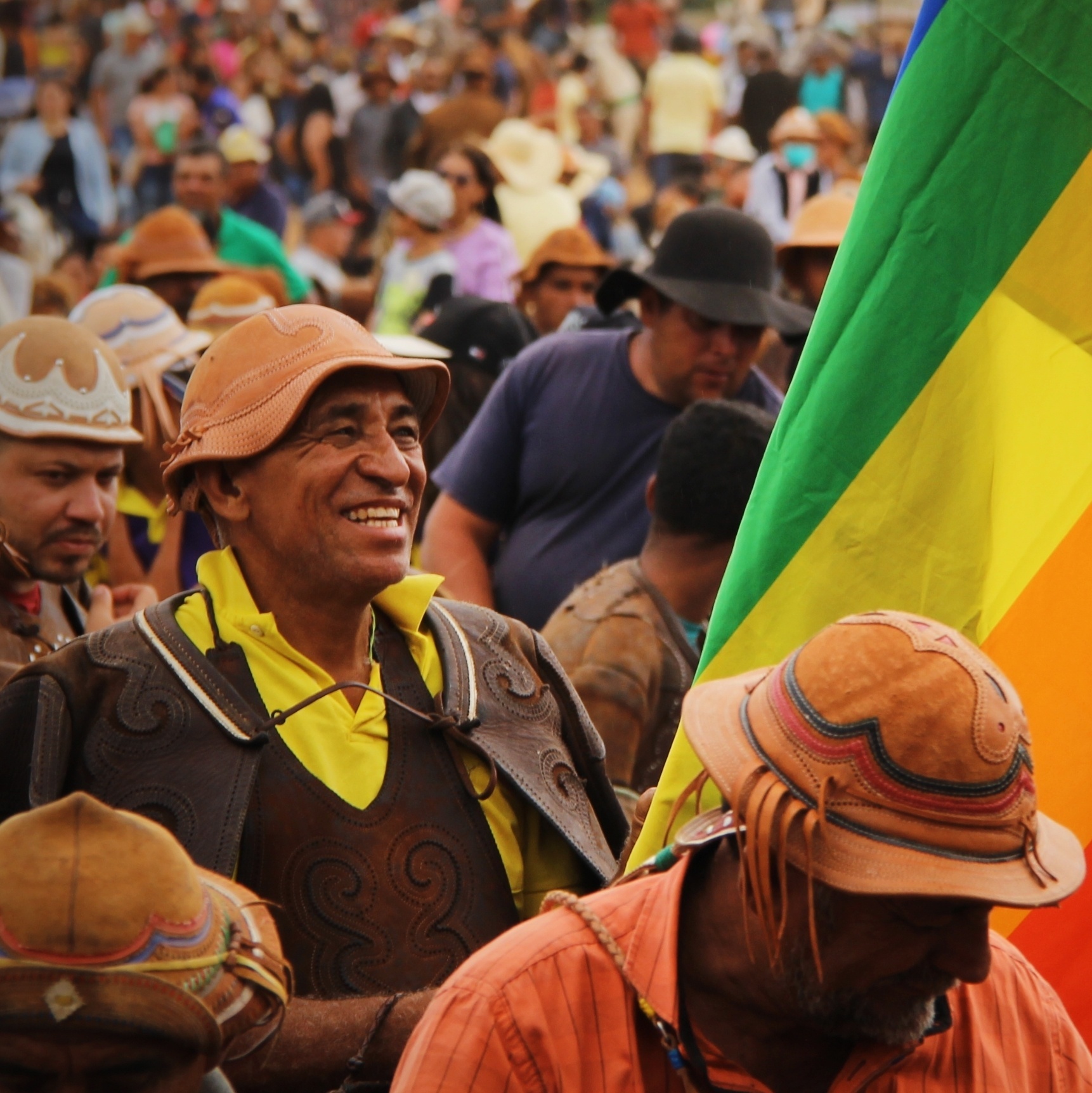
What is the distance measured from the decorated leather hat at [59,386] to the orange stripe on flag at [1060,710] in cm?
214

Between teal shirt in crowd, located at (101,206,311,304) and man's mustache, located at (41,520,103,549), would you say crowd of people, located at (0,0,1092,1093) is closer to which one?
man's mustache, located at (41,520,103,549)

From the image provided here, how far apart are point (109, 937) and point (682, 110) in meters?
15.8

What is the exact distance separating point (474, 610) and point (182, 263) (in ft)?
17.5

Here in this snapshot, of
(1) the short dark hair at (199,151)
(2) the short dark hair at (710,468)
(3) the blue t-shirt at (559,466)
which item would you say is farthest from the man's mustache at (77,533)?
(1) the short dark hair at (199,151)

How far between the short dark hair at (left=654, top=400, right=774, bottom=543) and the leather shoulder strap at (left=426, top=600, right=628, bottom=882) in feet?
2.71

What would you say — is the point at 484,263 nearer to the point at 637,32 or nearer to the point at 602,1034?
the point at 602,1034

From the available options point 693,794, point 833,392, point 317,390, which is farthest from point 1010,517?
point 317,390

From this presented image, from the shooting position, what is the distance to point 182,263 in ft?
27.8

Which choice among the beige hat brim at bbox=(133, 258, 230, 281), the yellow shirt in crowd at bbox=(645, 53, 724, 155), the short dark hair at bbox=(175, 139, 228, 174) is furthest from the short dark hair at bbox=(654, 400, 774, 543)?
the yellow shirt in crowd at bbox=(645, 53, 724, 155)

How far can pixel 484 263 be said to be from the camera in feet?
32.9

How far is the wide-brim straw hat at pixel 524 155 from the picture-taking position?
Answer: 509 inches

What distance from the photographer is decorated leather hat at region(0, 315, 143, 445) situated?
14.0 ft

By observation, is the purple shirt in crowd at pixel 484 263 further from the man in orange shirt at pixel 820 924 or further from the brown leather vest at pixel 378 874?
the man in orange shirt at pixel 820 924

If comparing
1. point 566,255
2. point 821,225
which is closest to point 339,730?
point 821,225
